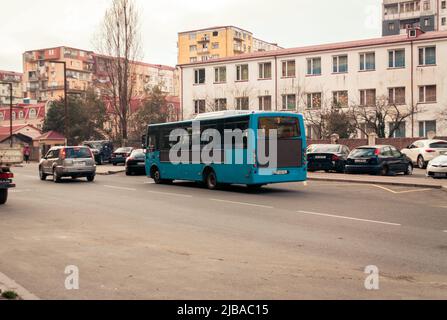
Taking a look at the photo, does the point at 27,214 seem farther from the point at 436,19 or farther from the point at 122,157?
the point at 436,19

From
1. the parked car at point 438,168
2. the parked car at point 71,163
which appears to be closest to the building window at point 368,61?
the parked car at point 438,168

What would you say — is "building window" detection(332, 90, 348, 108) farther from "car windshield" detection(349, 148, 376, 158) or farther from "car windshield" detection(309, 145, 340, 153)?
"car windshield" detection(349, 148, 376, 158)

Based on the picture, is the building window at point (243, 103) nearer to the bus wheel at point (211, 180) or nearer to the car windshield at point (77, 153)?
the car windshield at point (77, 153)

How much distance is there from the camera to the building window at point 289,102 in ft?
184

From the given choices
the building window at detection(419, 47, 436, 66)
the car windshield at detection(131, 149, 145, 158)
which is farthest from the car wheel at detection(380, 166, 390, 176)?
the building window at detection(419, 47, 436, 66)

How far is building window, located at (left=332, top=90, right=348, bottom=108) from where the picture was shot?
50.8 meters

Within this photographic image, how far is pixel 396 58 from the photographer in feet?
166

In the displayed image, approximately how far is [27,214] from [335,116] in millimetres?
36912

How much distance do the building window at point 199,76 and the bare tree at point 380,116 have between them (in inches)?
745

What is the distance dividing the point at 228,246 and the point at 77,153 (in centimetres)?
1824

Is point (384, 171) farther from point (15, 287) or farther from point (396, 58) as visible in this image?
point (396, 58)

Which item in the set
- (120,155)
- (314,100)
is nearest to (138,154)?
(120,155)

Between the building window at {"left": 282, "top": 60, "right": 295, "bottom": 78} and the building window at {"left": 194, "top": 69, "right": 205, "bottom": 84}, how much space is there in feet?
33.8
